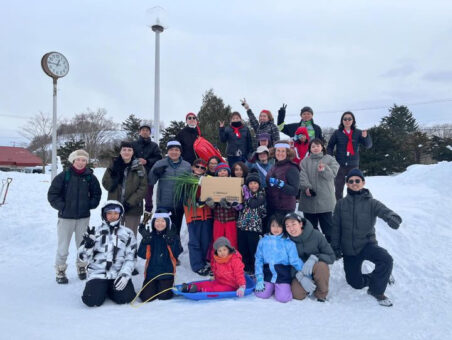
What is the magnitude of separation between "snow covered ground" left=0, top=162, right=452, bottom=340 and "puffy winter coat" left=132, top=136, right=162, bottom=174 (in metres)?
1.52

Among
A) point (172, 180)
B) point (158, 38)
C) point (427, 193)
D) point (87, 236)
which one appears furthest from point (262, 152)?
point (427, 193)

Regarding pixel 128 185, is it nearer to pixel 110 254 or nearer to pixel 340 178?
pixel 110 254

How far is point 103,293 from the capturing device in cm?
384

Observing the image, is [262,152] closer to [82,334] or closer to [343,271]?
[343,271]

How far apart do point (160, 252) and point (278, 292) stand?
1.67m

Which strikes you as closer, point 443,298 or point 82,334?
point 82,334

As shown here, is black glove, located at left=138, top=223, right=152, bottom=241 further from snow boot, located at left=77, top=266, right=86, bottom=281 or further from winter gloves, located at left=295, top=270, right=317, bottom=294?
winter gloves, located at left=295, top=270, right=317, bottom=294

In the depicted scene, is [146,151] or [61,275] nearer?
[61,275]

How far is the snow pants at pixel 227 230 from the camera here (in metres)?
4.73

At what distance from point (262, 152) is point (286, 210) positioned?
1160 millimetres

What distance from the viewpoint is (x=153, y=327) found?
3.08 metres

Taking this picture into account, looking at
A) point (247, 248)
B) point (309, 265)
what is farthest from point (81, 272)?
point (309, 265)

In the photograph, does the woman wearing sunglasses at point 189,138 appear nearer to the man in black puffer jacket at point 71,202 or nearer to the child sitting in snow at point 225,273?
the man in black puffer jacket at point 71,202

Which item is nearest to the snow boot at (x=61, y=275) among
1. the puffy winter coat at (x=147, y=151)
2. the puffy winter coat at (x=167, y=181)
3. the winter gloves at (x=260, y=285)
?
the puffy winter coat at (x=167, y=181)
